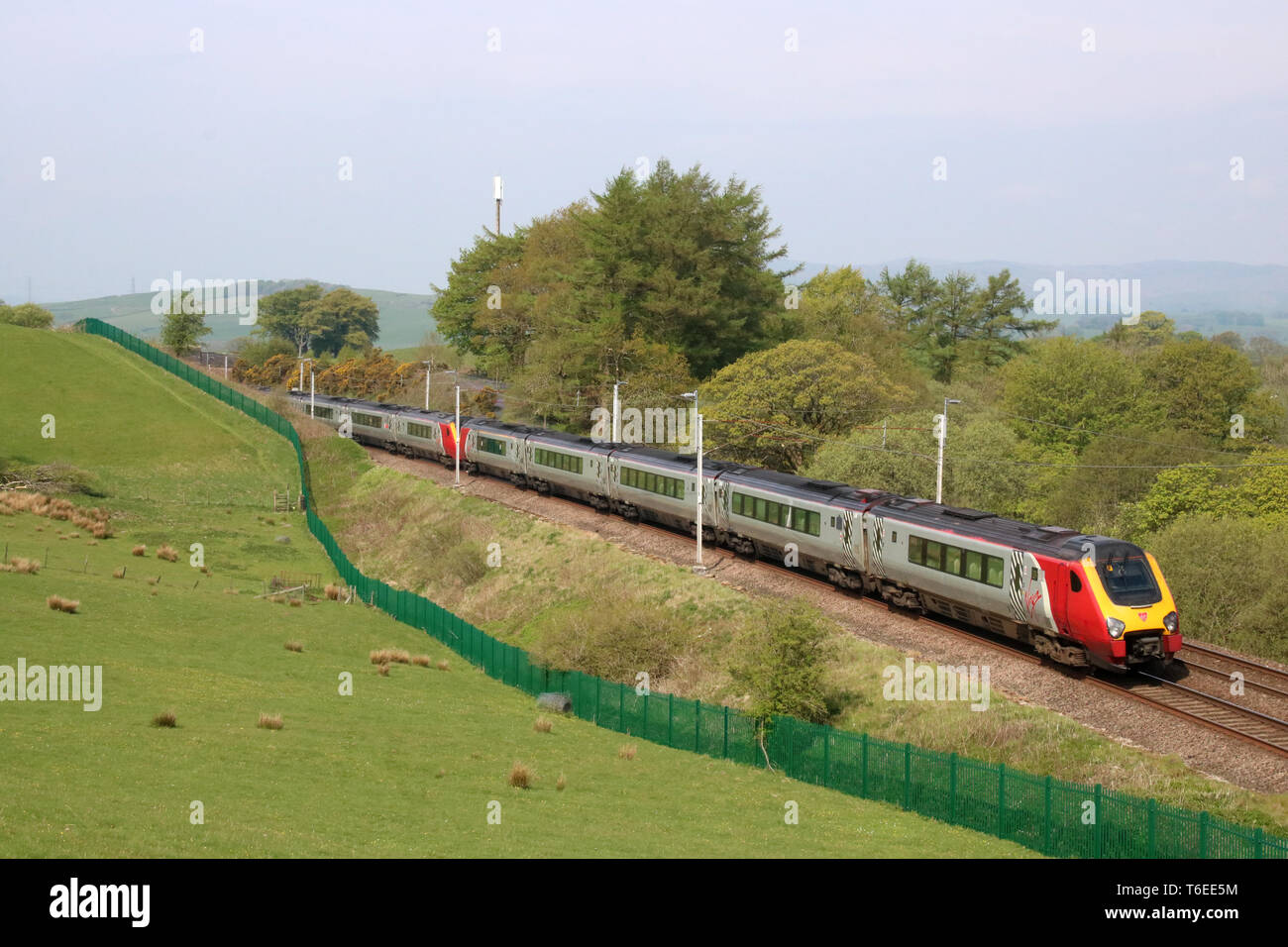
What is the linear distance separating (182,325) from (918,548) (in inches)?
4306

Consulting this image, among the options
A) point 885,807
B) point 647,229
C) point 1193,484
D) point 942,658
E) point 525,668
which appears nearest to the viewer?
point 885,807

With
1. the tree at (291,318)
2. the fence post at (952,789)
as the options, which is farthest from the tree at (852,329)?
the tree at (291,318)

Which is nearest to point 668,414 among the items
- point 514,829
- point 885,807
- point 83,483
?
point 83,483

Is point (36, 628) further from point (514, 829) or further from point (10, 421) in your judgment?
point (10, 421)

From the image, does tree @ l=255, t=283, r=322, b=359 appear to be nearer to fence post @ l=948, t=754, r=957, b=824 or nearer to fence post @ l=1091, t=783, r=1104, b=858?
fence post @ l=948, t=754, r=957, b=824

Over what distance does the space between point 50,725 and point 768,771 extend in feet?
54.0

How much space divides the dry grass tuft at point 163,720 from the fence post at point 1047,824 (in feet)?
59.6

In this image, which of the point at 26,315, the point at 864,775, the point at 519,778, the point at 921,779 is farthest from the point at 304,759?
the point at 26,315

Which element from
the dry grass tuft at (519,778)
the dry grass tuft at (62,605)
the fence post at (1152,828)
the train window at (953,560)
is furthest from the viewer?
the dry grass tuft at (62,605)

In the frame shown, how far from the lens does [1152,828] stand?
61.0ft

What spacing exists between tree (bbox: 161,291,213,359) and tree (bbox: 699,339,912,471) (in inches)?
3014

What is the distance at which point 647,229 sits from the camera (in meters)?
81.9

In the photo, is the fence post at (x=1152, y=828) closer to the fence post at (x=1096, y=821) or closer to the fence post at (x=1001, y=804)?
the fence post at (x=1096, y=821)

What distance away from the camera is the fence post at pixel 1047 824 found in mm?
20203
